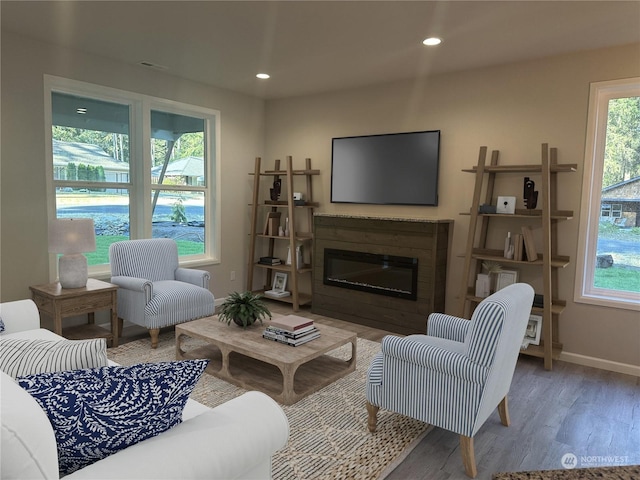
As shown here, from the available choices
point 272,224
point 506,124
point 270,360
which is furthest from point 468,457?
point 272,224

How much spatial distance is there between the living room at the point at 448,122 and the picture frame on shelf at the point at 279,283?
3.96ft

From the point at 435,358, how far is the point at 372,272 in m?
2.57

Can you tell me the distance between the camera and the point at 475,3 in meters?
2.77

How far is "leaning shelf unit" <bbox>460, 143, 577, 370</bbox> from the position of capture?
3500 mm

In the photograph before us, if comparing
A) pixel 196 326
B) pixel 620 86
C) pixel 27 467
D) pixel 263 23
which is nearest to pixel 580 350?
pixel 620 86

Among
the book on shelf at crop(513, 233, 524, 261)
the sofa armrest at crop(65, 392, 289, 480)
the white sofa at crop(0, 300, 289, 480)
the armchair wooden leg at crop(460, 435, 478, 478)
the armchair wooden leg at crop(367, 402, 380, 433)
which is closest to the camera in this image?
the white sofa at crop(0, 300, 289, 480)

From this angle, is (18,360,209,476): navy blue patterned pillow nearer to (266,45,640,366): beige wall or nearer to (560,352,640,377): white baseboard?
(266,45,640,366): beige wall

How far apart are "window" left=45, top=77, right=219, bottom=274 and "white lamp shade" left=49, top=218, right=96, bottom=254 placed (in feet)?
1.70

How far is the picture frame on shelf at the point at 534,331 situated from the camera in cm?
369

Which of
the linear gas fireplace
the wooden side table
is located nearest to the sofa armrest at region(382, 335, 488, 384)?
the linear gas fireplace

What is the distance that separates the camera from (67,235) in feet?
11.6

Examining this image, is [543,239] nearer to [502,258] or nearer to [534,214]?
[534,214]

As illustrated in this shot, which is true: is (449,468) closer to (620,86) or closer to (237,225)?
(620,86)

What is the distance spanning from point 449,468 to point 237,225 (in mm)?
4014
